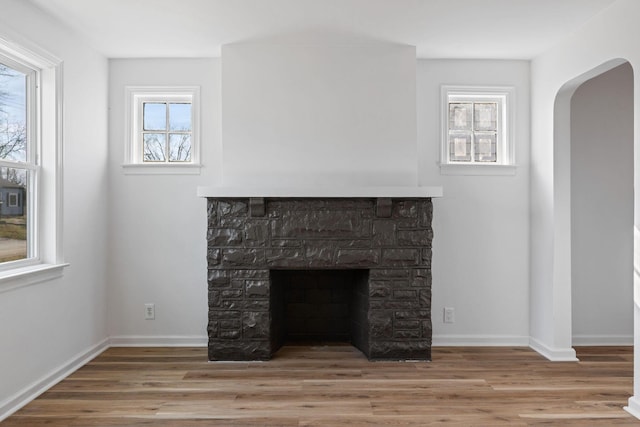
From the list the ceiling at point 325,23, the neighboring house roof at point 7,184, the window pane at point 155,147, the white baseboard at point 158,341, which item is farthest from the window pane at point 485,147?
the neighboring house roof at point 7,184

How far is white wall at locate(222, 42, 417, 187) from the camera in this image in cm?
389

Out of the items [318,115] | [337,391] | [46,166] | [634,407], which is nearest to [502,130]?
[318,115]

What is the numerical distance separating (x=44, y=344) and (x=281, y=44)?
2.70 m

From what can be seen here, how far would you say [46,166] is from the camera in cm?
330

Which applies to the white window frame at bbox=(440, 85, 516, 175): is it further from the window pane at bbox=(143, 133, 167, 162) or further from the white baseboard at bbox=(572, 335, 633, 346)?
the window pane at bbox=(143, 133, 167, 162)

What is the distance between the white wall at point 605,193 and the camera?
4188mm

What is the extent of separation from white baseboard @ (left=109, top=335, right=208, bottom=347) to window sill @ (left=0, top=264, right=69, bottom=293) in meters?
1.09

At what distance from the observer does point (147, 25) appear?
3.46 m

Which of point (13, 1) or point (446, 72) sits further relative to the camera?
point (446, 72)

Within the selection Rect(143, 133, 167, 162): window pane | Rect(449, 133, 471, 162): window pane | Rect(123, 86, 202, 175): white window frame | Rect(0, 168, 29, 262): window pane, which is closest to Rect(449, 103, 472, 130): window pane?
Rect(449, 133, 471, 162): window pane

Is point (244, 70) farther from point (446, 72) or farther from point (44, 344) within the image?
point (44, 344)

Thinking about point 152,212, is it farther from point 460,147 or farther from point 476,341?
point 476,341

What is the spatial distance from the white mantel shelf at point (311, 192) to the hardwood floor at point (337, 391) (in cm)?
125

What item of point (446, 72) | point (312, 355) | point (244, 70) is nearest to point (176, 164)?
point (244, 70)
